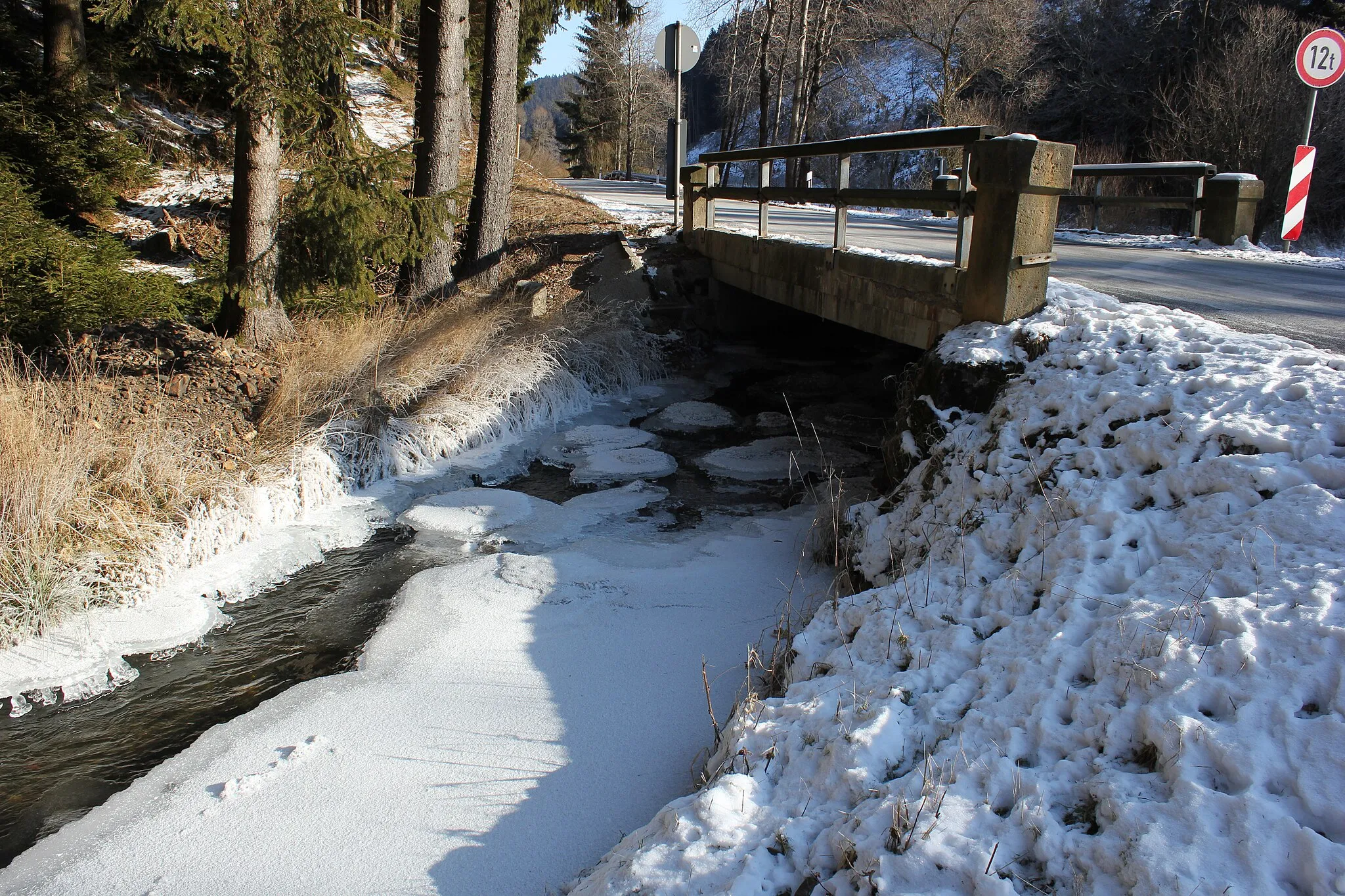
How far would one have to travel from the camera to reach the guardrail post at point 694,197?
1191 cm

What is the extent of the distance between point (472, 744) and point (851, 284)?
5.36m

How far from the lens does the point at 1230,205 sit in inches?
428

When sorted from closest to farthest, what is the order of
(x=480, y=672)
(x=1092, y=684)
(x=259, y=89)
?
(x=1092, y=684) → (x=480, y=672) → (x=259, y=89)

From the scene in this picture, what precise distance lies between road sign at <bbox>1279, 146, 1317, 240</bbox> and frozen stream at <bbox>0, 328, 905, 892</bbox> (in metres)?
6.59

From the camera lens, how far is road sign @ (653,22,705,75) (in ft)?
40.2

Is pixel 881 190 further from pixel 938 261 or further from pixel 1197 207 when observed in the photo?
pixel 1197 207

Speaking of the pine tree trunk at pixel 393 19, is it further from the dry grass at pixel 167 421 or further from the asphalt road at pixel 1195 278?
the dry grass at pixel 167 421

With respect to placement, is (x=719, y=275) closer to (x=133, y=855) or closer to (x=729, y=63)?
(x=133, y=855)

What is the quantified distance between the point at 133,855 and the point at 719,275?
31.1ft

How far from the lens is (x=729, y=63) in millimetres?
35750

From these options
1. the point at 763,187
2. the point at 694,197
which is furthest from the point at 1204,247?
the point at 694,197

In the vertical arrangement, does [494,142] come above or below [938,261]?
above

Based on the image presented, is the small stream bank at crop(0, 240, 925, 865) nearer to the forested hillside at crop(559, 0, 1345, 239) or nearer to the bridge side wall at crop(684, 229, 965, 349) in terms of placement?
the bridge side wall at crop(684, 229, 965, 349)

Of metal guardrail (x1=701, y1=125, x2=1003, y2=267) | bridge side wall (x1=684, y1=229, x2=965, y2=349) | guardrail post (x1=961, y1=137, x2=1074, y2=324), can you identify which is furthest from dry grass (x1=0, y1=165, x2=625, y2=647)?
guardrail post (x1=961, y1=137, x2=1074, y2=324)
